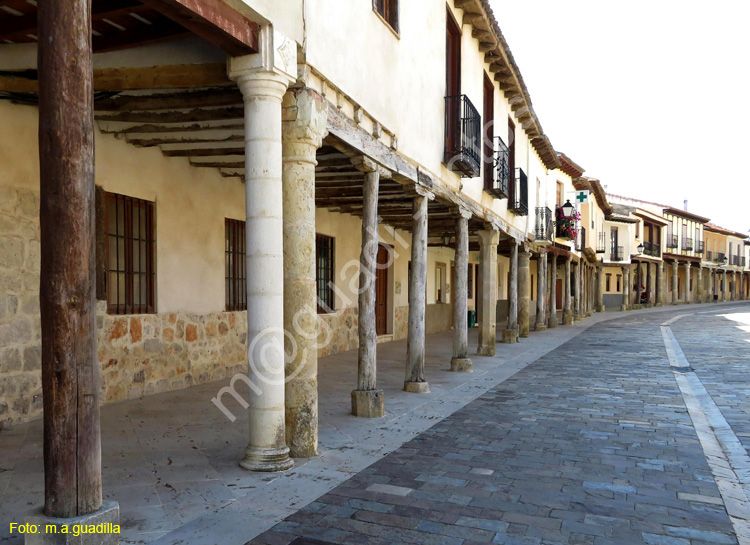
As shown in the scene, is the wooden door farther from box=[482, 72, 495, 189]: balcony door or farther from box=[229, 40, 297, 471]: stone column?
box=[229, 40, 297, 471]: stone column

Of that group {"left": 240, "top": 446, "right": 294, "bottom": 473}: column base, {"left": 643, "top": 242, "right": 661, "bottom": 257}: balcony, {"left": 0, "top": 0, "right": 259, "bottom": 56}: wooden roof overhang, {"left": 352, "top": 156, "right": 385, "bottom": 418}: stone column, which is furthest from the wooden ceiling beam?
{"left": 643, "top": 242, "right": 661, "bottom": 257}: balcony

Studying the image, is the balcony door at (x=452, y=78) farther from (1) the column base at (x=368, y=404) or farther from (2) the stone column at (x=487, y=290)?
(1) the column base at (x=368, y=404)

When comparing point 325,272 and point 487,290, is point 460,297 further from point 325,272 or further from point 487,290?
point 325,272

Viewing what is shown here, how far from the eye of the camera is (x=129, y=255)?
7363 mm

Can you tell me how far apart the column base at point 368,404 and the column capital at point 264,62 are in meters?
3.42

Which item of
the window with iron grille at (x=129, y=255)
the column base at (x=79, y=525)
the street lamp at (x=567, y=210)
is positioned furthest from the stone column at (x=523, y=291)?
the column base at (x=79, y=525)

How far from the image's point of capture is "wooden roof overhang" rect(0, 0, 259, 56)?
395cm

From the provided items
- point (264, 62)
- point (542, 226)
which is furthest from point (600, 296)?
point (264, 62)

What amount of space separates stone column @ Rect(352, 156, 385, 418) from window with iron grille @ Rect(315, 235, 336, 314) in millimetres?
Answer: 5149

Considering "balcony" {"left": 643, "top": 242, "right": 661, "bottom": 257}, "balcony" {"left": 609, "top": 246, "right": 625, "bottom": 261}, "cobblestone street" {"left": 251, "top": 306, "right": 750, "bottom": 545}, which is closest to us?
"cobblestone street" {"left": 251, "top": 306, "right": 750, "bottom": 545}

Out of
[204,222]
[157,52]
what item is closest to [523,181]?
[204,222]

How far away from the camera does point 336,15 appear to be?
5738 millimetres

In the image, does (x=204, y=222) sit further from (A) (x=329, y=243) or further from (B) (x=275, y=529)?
(B) (x=275, y=529)

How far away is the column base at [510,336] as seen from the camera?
51.8 feet
